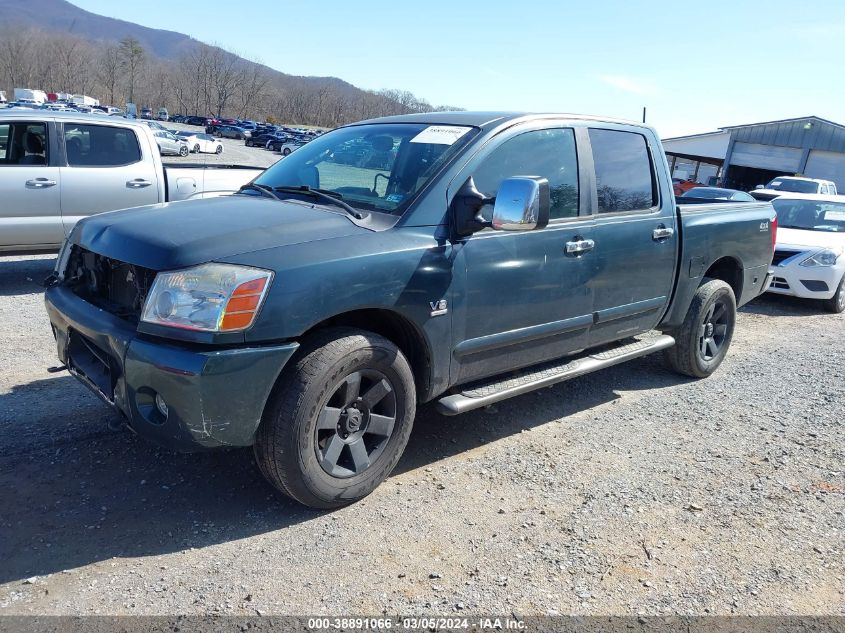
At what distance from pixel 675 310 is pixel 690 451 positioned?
127 centimetres

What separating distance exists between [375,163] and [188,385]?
1802 millimetres

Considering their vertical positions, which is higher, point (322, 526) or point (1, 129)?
point (1, 129)

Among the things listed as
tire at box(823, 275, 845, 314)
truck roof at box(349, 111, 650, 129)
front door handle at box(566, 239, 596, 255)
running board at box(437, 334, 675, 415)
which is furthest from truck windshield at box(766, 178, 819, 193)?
front door handle at box(566, 239, 596, 255)

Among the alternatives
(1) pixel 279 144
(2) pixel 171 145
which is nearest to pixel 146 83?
(1) pixel 279 144

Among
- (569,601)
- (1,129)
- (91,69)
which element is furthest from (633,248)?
(91,69)

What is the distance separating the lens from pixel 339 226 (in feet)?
10.9

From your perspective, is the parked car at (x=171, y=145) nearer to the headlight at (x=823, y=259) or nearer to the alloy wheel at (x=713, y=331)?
the headlight at (x=823, y=259)

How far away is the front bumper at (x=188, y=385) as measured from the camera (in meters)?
2.78

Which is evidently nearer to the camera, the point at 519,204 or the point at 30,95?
the point at 519,204

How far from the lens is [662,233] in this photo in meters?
4.79

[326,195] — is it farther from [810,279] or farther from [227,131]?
[227,131]

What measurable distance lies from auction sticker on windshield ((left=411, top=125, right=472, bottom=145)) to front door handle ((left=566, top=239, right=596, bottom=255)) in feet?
3.00

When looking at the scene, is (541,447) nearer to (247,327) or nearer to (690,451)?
(690,451)

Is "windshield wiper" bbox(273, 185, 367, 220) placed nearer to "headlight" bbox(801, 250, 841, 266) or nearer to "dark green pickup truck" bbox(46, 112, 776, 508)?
"dark green pickup truck" bbox(46, 112, 776, 508)
